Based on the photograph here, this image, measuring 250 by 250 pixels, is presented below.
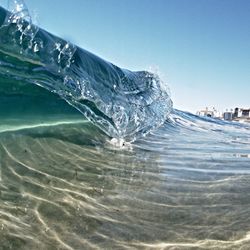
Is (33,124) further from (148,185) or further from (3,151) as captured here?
(148,185)

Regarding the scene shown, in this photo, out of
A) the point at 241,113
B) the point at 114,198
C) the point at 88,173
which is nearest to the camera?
the point at 114,198

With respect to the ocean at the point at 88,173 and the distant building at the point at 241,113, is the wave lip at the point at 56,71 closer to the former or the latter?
the ocean at the point at 88,173

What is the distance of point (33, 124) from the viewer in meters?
5.50

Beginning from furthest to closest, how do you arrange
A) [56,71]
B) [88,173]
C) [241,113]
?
[241,113] < [56,71] < [88,173]

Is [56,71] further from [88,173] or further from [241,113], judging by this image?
[241,113]

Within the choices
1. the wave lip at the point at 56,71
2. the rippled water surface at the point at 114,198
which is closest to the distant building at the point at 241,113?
the wave lip at the point at 56,71

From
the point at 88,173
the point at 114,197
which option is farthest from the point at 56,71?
the point at 114,197

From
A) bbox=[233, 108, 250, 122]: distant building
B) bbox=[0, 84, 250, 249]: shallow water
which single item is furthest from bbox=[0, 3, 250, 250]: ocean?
bbox=[233, 108, 250, 122]: distant building

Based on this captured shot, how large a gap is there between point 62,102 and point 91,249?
16.7 ft

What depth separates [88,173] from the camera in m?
3.50

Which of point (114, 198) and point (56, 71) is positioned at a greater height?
point (56, 71)

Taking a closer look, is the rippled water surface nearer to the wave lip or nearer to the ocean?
the ocean

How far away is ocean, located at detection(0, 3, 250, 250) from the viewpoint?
2205 millimetres

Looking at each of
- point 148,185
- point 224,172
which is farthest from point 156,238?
point 224,172
